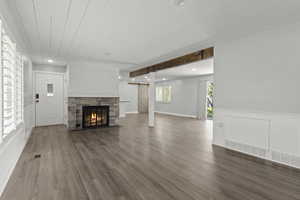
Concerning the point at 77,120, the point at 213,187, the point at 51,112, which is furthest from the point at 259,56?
the point at 51,112

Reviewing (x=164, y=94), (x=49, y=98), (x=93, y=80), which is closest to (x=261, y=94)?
(x=93, y=80)

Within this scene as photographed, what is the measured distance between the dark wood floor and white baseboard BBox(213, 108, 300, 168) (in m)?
0.30

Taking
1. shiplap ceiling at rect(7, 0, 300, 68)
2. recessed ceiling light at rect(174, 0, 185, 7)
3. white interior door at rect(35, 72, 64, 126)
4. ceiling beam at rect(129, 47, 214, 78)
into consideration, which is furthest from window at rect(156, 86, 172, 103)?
recessed ceiling light at rect(174, 0, 185, 7)

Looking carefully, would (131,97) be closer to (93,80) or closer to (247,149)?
(93,80)

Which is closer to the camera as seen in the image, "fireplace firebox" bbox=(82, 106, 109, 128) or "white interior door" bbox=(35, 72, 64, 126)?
"fireplace firebox" bbox=(82, 106, 109, 128)

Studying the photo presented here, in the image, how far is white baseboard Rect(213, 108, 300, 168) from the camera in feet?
8.91

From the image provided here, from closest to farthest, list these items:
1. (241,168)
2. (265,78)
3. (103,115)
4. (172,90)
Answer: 1. (241,168)
2. (265,78)
3. (103,115)
4. (172,90)

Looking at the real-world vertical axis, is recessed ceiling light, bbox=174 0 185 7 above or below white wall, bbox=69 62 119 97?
above

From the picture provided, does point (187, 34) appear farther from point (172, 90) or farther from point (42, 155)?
point (172, 90)

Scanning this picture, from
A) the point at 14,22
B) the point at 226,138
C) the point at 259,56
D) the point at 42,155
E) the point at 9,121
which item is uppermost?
the point at 14,22

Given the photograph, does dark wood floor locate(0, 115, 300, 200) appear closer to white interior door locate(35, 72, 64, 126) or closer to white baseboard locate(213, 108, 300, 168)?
white baseboard locate(213, 108, 300, 168)

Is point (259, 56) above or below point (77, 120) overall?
above

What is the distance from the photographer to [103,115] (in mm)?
6332

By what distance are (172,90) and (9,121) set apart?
31.3 ft
